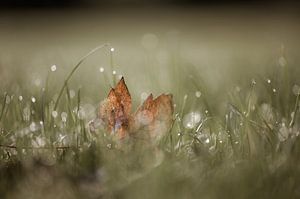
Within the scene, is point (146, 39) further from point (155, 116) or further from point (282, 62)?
point (155, 116)

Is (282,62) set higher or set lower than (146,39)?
lower

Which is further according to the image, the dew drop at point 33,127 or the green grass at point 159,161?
the dew drop at point 33,127

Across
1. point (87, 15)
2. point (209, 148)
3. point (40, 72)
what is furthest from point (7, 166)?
point (87, 15)

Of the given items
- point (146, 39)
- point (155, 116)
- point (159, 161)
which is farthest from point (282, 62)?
point (146, 39)

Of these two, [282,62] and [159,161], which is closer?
[159,161]

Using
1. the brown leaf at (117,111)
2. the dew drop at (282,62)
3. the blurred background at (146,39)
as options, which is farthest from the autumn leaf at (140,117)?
the blurred background at (146,39)

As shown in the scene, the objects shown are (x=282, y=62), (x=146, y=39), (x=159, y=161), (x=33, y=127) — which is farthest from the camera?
(x=146, y=39)

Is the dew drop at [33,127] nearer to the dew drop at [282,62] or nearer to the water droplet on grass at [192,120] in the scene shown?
the water droplet on grass at [192,120]

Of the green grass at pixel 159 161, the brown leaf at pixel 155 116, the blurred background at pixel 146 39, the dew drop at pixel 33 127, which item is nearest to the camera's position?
the green grass at pixel 159 161
